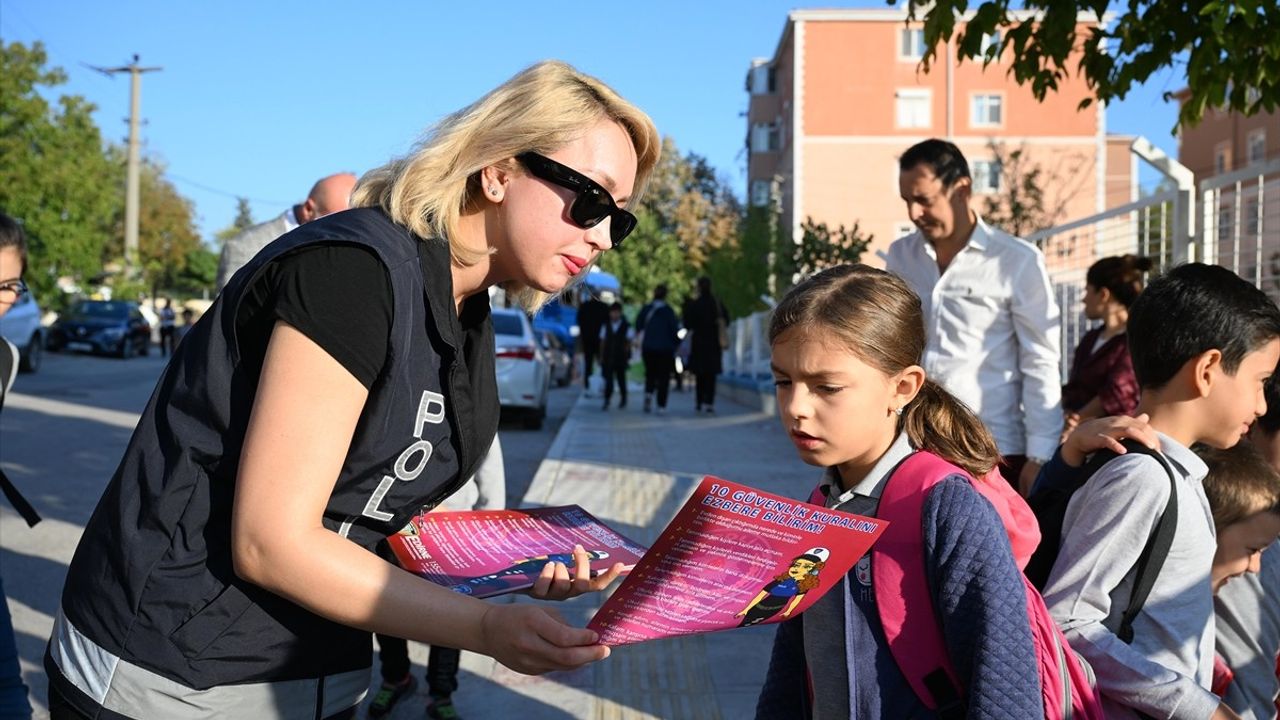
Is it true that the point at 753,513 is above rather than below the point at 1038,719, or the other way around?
above

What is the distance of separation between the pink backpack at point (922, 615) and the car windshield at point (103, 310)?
111ft

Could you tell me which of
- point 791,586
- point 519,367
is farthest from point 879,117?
point 791,586

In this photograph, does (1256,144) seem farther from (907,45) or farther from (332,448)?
(332,448)

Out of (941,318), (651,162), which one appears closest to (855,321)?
(651,162)

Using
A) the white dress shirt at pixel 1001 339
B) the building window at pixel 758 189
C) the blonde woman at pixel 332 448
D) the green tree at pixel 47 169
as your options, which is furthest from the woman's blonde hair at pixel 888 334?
the building window at pixel 758 189

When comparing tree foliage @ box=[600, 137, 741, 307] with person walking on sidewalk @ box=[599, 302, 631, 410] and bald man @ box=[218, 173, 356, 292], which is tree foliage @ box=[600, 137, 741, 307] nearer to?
person walking on sidewalk @ box=[599, 302, 631, 410]

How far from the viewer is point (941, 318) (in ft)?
16.2

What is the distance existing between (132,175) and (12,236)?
48240 millimetres

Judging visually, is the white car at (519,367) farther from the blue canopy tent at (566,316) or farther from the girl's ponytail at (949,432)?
the blue canopy tent at (566,316)

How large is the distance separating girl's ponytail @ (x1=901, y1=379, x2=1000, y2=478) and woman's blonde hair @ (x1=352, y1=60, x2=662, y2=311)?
84 centimetres

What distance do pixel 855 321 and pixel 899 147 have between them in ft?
165

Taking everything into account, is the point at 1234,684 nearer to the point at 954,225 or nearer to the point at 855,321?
the point at 855,321

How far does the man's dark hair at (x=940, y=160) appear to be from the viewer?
15.9 feet

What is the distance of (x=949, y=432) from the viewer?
2299 millimetres
